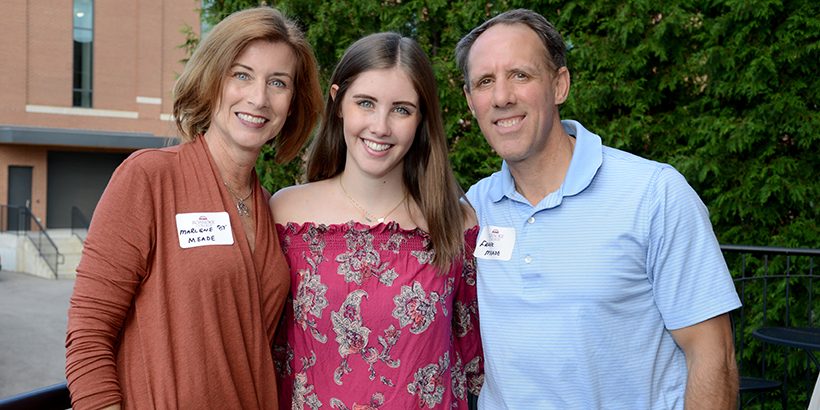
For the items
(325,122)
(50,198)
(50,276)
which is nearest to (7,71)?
(50,198)

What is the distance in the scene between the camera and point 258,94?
6.64ft

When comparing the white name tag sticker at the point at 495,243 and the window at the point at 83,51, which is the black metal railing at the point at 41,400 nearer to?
the white name tag sticker at the point at 495,243

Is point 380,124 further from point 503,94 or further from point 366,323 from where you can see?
point 366,323

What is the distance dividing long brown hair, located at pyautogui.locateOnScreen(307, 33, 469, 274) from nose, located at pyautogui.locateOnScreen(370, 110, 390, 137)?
186 millimetres

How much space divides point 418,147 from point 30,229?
79.4 ft

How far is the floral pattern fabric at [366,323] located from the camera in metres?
2.11

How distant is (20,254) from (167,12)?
11740 mm

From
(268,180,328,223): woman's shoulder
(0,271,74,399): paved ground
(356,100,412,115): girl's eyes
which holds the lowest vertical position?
(0,271,74,399): paved ground

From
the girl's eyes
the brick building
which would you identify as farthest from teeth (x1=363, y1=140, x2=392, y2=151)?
the brick building

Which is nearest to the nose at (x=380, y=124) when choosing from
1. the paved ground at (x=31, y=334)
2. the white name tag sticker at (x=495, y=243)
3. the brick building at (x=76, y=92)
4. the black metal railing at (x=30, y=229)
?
the white name tag sticker at (x=495, y=243)

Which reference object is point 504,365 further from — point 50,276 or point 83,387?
point 50,276

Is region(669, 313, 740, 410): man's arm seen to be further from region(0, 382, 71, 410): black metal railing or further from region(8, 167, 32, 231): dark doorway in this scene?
region(8, 167, 32, 231): dark doorway

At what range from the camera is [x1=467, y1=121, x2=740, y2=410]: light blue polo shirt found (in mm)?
1821

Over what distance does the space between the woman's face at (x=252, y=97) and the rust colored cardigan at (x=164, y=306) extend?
16cm
